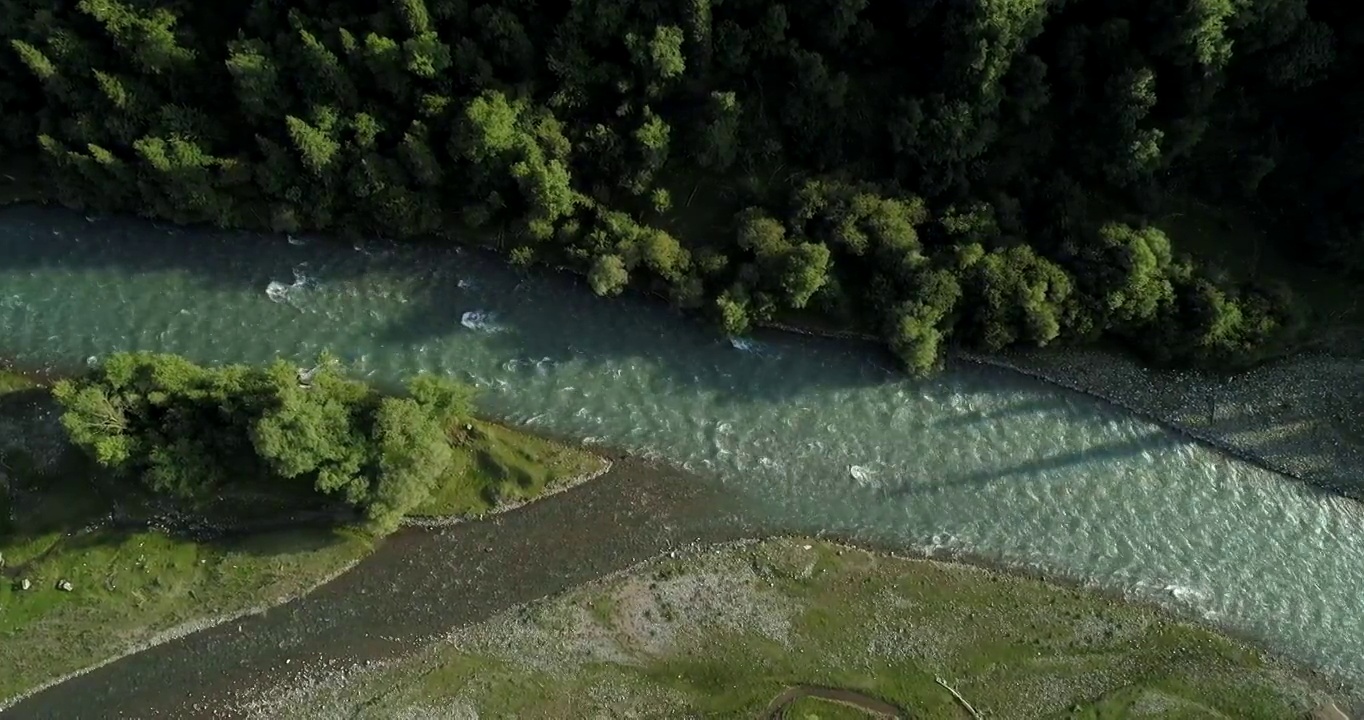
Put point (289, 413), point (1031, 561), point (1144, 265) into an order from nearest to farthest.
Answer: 1. point (289, 413)
2. point (1144, 265)
3. point (1031, 561)

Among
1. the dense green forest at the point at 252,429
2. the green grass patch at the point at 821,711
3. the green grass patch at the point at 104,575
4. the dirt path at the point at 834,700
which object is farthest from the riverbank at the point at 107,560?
the green grass patch at the point at 821,711

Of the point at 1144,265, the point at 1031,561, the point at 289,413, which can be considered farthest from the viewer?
the point at 1031,561

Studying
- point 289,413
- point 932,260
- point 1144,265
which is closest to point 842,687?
point 932,260

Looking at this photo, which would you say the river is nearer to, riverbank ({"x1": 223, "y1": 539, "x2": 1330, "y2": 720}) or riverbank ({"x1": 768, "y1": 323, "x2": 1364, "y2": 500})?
riverbank ({"x1": 768, "y1": 323, "x2": 1364, "y2": 500})

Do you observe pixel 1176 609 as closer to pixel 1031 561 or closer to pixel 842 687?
pixel 1031 561

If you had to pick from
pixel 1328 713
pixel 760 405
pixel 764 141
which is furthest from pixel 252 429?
pixel 1328 713

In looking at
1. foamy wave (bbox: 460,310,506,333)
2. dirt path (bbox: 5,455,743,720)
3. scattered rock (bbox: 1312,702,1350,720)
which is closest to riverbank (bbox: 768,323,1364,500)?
scattered rock (bbox: 1312,702,1350,720)

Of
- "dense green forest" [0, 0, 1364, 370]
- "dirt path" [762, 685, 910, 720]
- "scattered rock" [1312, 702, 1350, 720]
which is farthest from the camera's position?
"scattered rock" [1312, 702, 1350, 720]
